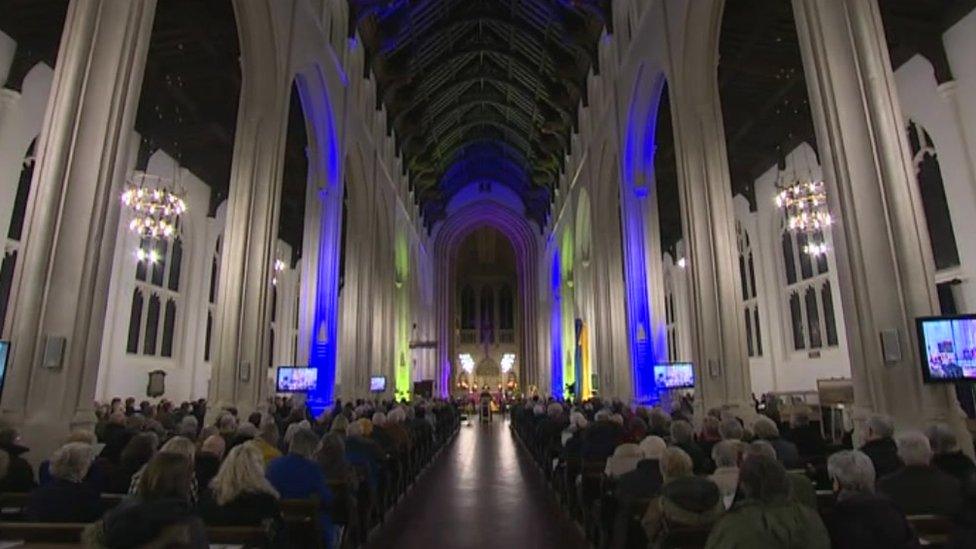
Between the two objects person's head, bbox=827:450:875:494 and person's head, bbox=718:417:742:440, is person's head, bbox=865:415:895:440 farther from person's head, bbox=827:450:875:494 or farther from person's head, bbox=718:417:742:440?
person's head, bbox=827:450:875:494

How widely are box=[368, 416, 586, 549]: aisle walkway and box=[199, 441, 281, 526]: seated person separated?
2.47 m

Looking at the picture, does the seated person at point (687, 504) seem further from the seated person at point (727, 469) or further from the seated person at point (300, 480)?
the seated person at point (300, 480)

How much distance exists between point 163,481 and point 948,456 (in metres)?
4.30

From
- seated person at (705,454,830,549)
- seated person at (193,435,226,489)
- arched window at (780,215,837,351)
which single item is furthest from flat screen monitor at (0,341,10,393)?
arched window at (780,215,837,351)

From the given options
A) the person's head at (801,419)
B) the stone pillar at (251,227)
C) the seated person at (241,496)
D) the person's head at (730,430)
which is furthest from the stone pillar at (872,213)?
the stone pillar at (251,227)

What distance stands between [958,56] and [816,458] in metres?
8.75

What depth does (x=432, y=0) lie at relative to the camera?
758 inches

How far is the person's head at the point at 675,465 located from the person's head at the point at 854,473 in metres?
0.70

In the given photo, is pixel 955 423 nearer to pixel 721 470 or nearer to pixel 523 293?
pixel 721 470

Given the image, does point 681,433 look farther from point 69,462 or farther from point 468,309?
point 468,309

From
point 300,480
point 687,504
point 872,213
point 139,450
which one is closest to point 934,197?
point 872,213

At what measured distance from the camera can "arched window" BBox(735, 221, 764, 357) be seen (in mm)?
19031

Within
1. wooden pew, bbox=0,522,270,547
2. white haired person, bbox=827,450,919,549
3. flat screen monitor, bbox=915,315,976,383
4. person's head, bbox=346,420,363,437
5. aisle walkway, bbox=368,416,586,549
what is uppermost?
flat screen monitor, bbox=915,315,976,383

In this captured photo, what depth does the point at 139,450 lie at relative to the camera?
13.9ft
